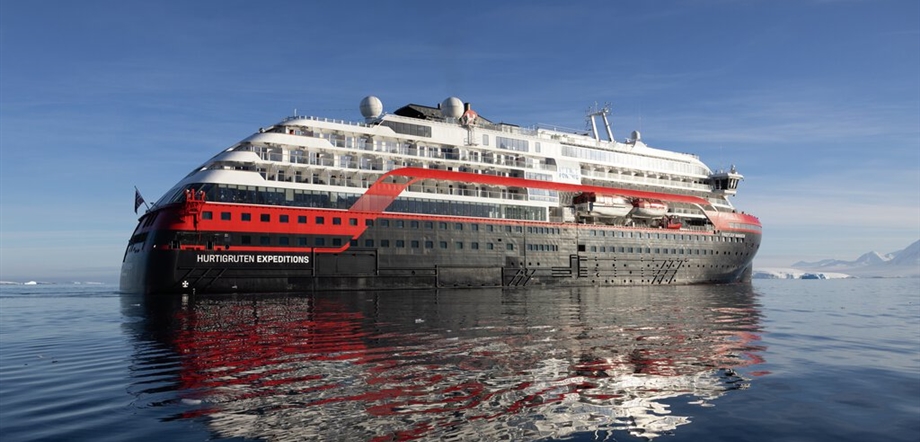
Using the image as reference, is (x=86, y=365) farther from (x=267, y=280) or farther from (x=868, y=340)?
(x=267, y=280)

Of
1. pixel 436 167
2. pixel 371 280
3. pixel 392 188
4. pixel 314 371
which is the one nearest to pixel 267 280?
pixel 371 280

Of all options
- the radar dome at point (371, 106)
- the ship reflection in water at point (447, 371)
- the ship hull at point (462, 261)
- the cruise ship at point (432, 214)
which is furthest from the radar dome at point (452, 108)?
the ship reflection in water at point (447, 371)

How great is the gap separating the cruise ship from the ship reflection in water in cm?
1584

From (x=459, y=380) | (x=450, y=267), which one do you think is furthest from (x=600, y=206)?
(x=459, y=380)

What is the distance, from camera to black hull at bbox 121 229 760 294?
3919cm

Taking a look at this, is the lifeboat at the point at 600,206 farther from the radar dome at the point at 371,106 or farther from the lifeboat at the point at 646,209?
the radar dome at the point at 371,106

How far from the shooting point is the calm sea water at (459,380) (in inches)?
338

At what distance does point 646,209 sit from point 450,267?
23964 millimetres

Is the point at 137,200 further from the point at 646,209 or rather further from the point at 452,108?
the point at 646,209

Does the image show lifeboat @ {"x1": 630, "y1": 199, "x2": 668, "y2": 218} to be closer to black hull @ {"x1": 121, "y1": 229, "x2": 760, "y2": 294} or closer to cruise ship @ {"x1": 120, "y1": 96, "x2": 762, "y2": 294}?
cruise ship @ {"x1": 120, "y1": 96, "x2": 762, "y2": 294}

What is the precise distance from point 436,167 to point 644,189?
25.3m

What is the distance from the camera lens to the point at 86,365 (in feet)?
46.2

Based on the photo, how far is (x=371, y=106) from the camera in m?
51.9

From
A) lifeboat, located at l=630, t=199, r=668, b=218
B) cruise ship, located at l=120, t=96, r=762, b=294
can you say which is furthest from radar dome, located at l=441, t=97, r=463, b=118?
lifeboat, located at l=630, t=199, r=668, b=218
